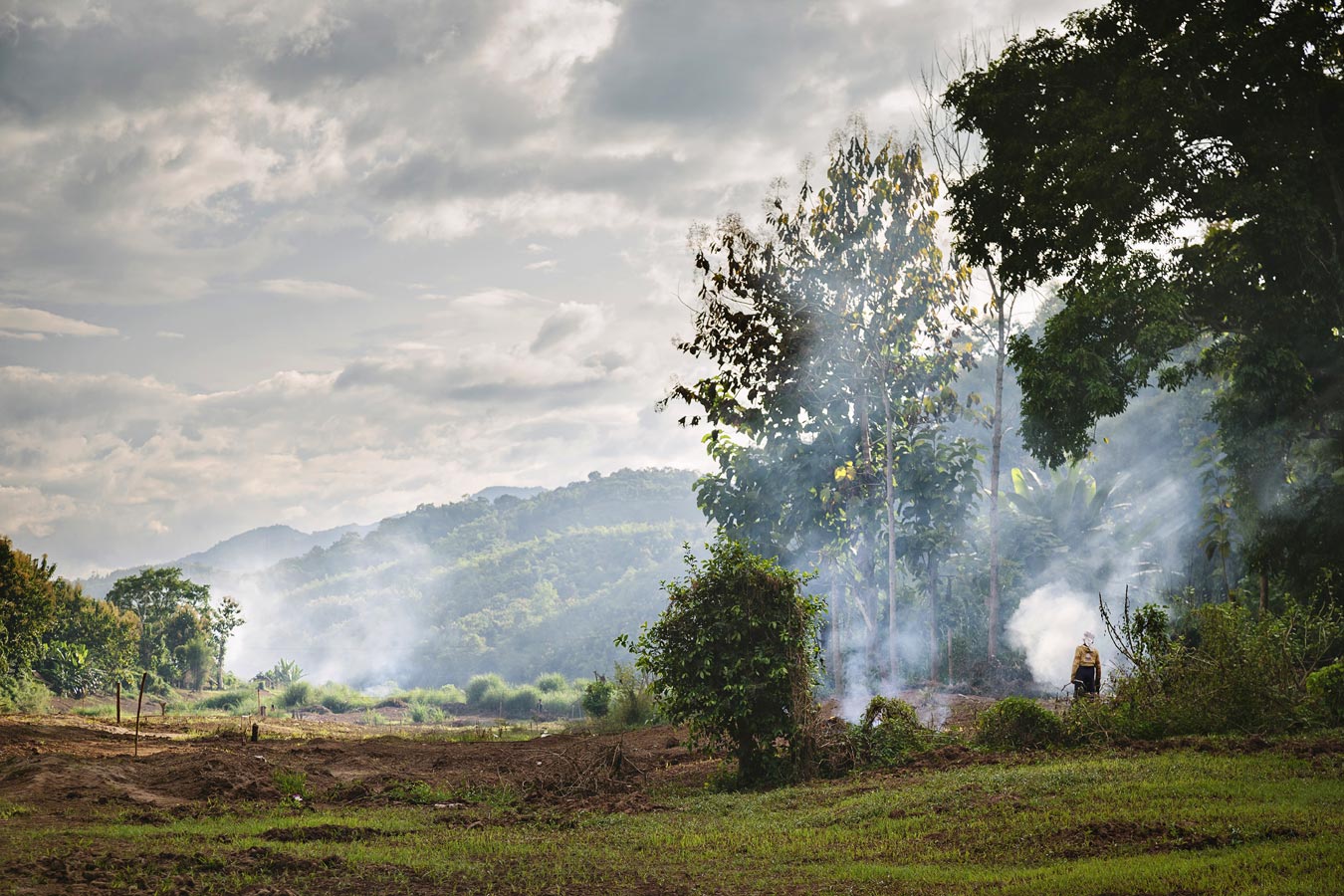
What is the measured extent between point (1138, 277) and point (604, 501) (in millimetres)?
91873

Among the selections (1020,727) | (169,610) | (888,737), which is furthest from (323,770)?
(169,610)

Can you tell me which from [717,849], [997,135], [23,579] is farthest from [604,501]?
[717,849]

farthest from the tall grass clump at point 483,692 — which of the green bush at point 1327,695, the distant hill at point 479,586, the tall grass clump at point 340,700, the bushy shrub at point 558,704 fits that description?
the green bush at point 1327,695

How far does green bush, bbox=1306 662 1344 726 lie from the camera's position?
11406 millimetres

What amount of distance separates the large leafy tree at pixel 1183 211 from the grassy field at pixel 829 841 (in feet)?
25.3

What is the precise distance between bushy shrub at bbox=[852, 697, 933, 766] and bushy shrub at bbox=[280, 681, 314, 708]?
3463 cm

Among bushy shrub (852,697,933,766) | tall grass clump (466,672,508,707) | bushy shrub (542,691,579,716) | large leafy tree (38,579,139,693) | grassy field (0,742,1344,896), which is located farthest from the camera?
tall grass clump (466,672,508,707)

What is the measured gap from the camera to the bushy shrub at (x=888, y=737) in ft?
43.0

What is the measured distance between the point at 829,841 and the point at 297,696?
39.0 metres

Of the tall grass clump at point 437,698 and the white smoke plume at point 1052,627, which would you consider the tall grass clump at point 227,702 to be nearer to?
the tall grass clump at point 437,698

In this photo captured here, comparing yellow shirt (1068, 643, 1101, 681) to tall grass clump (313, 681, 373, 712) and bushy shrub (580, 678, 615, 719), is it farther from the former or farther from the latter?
tall grass clump (313, 681, 373, 712)

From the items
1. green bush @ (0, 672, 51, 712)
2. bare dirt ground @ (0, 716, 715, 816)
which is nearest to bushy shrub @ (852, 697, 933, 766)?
bare dirt ground @ (0, 716, 715, 816)

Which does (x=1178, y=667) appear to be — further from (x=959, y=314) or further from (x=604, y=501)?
(x=604, y=501)

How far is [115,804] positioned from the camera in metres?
11.2
